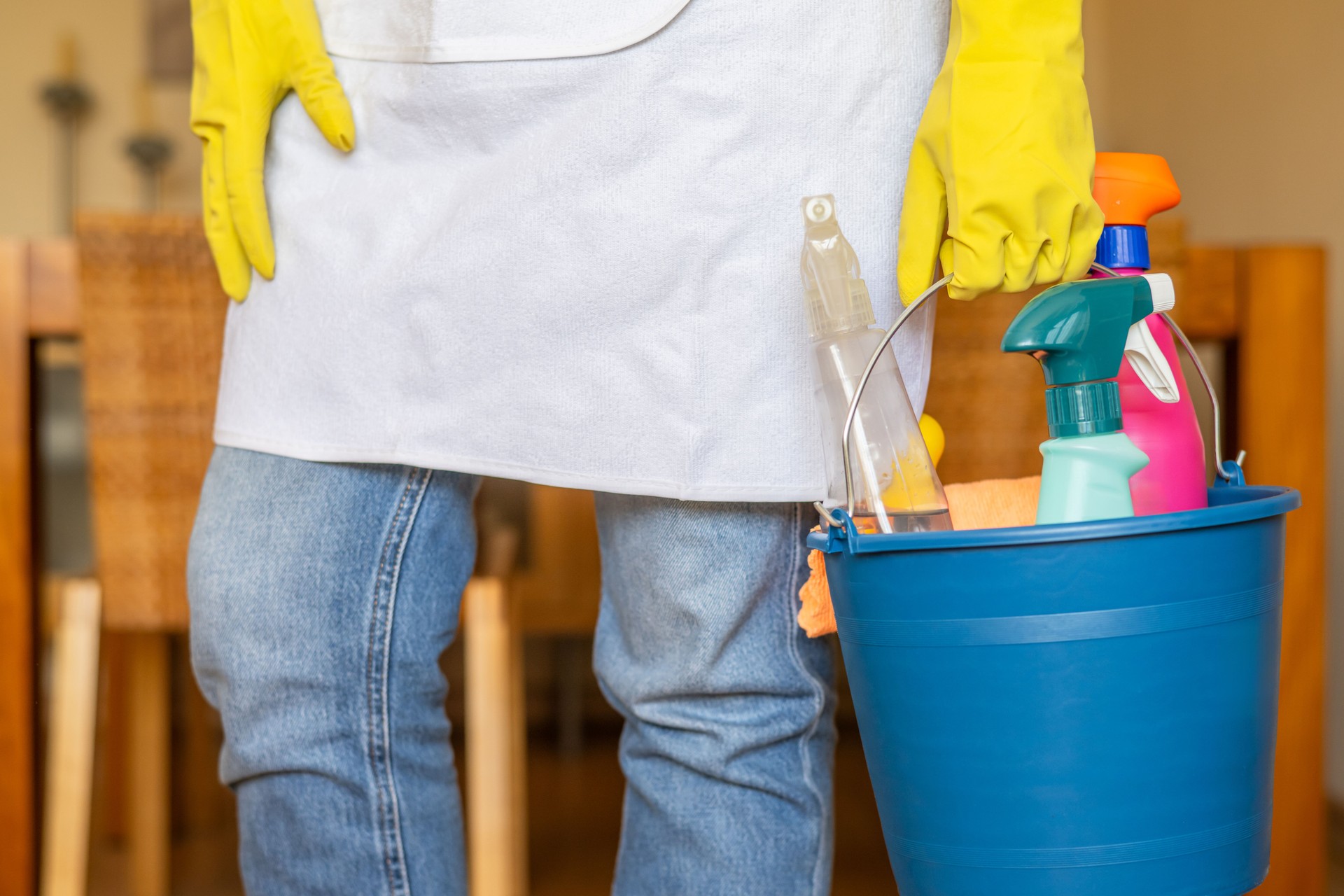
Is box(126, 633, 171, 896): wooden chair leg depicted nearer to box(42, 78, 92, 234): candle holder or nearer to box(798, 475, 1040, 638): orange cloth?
box(798, 475, 1040, 638): orange cloth

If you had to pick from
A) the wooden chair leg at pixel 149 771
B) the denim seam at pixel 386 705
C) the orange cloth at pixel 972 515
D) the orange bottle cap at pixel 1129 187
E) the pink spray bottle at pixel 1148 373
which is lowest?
the wooden chair leg at pixel 149 771

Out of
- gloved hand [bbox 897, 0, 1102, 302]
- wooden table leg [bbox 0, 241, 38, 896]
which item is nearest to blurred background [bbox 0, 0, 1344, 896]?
wooden table leg [bbox 0, 241, 38, 896]

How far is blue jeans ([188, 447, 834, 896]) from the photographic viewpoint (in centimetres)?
59

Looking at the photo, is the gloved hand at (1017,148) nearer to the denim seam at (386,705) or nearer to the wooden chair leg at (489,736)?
the denim seam at (386,705)

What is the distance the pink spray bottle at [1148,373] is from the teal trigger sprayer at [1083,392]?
0.26 feet

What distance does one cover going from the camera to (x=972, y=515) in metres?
0.60

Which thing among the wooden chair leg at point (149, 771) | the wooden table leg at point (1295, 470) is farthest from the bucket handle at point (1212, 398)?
the wooden chair leg at point (149, 771)

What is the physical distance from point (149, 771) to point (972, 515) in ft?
3.98

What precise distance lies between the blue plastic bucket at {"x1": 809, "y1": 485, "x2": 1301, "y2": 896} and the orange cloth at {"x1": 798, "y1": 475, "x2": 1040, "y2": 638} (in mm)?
93

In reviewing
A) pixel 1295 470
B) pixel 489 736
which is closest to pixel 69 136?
pixel 489 736

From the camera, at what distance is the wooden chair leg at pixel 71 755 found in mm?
1089

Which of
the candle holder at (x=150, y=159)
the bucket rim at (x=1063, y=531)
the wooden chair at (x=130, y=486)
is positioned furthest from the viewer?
the candle holder at (x=150, y=159)

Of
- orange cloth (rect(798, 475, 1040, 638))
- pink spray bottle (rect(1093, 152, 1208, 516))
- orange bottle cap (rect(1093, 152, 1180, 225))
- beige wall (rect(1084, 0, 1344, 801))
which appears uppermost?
beige wall (rect(1084, 0, 1344, 801))

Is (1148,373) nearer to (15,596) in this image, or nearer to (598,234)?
(598,234)
